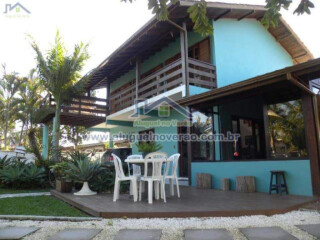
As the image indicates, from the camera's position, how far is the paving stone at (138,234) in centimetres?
339

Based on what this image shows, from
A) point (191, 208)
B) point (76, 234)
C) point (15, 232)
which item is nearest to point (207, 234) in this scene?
point (191, 208)

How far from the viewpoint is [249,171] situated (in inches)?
283

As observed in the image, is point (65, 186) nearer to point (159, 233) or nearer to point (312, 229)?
point (159, 233)

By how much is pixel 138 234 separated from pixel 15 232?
1.69 m

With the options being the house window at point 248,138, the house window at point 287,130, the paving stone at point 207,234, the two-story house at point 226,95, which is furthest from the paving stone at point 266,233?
the house window at point 248,138

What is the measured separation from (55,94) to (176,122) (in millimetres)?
5721

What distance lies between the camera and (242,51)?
11.4m

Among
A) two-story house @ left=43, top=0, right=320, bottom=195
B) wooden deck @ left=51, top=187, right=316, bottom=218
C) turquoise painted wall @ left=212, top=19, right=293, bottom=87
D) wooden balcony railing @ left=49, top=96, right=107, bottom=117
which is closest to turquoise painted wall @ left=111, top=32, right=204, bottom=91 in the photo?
two-story house @ left=43, top=0, right=320, bottom=195

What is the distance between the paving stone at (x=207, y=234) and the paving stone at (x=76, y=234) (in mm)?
1235

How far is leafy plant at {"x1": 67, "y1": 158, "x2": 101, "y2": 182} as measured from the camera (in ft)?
23.7

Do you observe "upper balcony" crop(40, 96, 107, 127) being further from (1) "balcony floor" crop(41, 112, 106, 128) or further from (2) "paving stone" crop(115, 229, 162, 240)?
(2) "paving stone" crop(115, 229, 162, 240)

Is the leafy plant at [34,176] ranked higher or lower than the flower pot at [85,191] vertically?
higher

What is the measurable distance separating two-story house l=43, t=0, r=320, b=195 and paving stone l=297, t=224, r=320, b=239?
8.42 ft

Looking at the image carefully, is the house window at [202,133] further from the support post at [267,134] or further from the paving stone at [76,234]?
the paving stone at [76,234]
